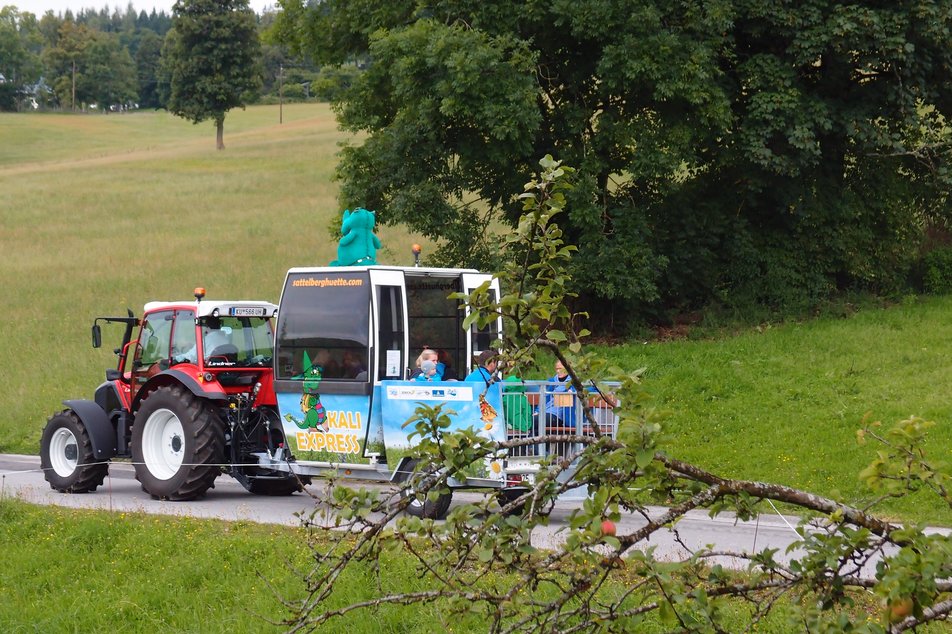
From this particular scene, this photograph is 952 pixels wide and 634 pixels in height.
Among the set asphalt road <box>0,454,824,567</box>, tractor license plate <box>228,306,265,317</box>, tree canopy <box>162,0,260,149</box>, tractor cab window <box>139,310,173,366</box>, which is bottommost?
asphalt road <box>0,454,824,567</box>

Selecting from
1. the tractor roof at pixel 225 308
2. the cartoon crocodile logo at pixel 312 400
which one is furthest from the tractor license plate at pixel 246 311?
the cartoon crocodile logo at pixel 312 400

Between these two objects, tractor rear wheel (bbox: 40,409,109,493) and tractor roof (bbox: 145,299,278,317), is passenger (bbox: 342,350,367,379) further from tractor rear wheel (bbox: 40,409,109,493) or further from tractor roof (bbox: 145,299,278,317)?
tractor rear wheel (bbox: 40,409,109,493)

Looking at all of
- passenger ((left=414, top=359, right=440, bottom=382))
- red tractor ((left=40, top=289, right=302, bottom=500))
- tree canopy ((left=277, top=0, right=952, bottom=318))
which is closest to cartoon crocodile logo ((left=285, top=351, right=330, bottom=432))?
red tractor ((left=40, top=289, right=302, bottom=500))

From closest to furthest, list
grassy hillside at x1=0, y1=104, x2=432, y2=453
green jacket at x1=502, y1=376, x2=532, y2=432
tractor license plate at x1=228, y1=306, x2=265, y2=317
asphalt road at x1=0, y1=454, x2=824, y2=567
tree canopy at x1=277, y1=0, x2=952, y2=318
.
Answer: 1. asphalt road at x1=0, y1=454, x2=824, y2=567
2. green jacket at x1=502, y1=376, x2=532, y2=432
3. tractor license plate at x1=228, y1=306, x2=265, y2=317
4. tree canopy at x1=277, y1=0, x2=952, y2=318
5. grassy hillside at x1=0, y1=104, x2=432, y2=453

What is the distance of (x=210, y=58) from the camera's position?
7162cm

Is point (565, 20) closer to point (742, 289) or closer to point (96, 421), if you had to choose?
point (742, 289)

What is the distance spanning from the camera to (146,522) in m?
10.7

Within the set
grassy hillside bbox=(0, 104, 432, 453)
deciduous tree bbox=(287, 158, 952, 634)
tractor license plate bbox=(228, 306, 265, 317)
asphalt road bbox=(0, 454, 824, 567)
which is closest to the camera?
deciduous tree bbox=(287, 158, 952, 634)

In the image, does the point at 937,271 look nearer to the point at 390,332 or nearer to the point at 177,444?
the point at 390,332

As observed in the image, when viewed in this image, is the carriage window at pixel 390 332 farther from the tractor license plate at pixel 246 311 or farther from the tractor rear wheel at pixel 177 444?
the tractor license plate at pixel 246 311

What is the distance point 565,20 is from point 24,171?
55.8 m

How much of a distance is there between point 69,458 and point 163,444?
1718 millimetres

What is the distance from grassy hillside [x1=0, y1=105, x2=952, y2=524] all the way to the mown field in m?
0.05

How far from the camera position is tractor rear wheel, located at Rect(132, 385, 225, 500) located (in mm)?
12352
